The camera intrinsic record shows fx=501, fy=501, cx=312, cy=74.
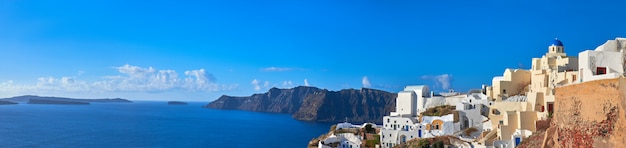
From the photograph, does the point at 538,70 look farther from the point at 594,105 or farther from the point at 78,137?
the point at 78,137

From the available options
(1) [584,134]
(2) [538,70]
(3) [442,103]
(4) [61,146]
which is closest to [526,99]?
(2) [538,70]

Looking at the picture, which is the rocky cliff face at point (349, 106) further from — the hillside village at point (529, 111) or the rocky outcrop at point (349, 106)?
the hillside village at point (529, 111)

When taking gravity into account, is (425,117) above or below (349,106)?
below

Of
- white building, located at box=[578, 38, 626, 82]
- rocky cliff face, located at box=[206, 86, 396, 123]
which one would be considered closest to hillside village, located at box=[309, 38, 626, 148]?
white building, located at box=[578, 38, 626, 82]

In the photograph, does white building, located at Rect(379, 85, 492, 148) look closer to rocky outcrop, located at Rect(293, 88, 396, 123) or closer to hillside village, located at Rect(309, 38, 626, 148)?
hillside village, located at Rect(309, 38, 626, 148)

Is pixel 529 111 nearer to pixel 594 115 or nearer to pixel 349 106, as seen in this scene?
pixel 594 115

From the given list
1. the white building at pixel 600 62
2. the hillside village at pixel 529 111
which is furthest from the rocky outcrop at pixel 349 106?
the white building at pixel 600 62

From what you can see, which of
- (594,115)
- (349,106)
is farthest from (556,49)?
(349,106)
